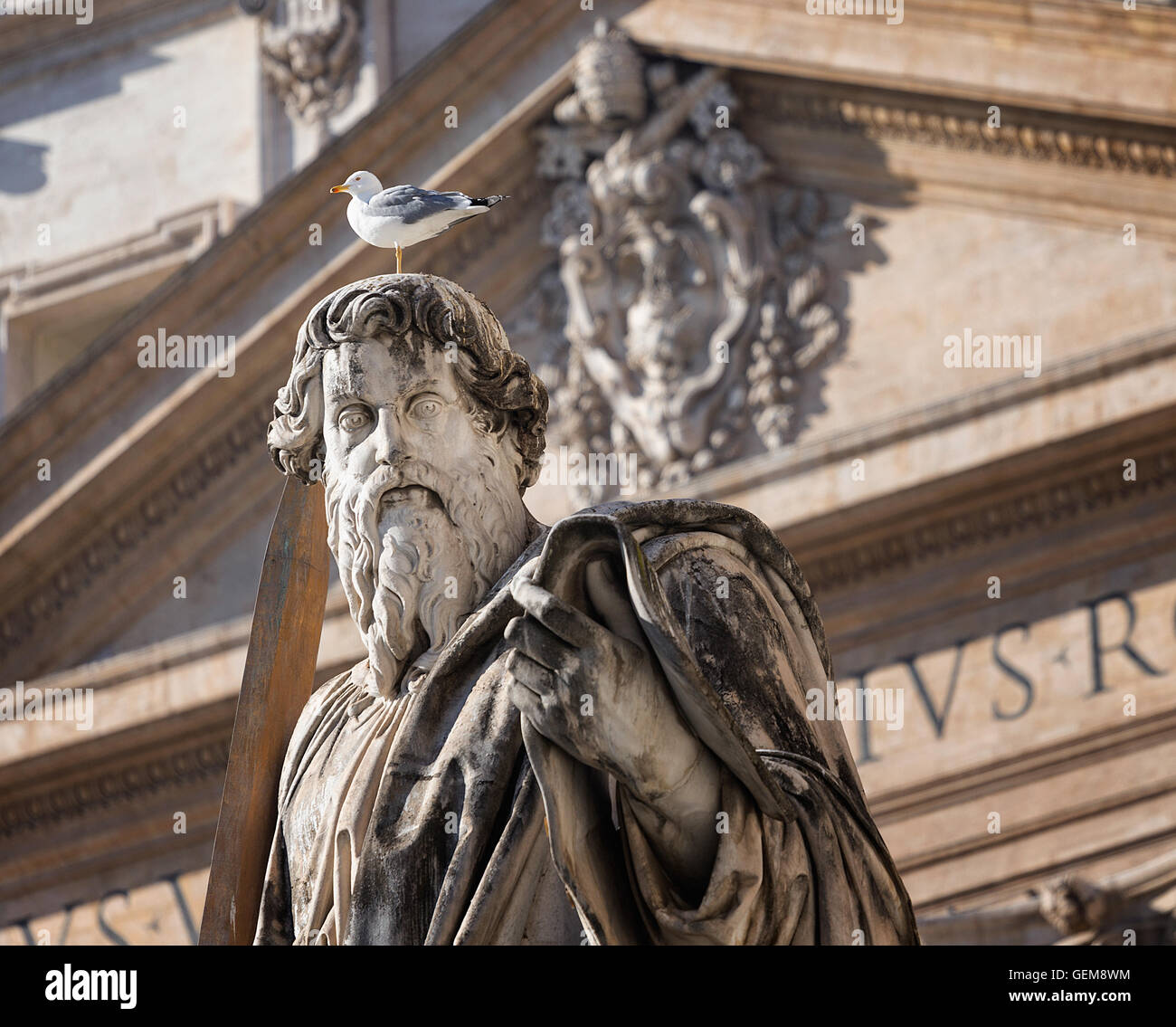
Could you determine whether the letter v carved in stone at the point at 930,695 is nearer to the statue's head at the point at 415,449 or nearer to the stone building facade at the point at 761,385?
the stone building facade at the point at 761,385

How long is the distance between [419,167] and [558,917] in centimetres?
1269

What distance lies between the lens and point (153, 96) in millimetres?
18484

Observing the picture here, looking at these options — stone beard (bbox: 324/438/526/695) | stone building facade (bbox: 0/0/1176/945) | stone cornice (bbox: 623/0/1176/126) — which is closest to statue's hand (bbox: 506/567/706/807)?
stone beard (bbox: 324/438/526/695)

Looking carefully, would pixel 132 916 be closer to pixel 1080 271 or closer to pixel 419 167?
pixel 419 167

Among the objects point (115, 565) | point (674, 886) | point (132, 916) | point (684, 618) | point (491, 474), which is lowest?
point (674, 886)

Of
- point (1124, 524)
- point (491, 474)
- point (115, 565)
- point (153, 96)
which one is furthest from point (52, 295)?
point (491, 474)

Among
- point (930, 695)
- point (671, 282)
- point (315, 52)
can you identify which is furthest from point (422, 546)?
point (315, 52)

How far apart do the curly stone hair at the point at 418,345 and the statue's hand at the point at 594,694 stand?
0.73m

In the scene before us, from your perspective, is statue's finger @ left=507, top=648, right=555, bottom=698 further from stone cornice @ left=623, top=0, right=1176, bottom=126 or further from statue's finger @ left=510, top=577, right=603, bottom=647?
stone cornice @ left=623, top=0, right=1176, bottom=126

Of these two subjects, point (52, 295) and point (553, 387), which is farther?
point (52, 295)

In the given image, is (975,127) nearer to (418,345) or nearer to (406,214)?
(406,214)

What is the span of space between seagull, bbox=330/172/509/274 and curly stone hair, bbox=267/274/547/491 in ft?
4.48

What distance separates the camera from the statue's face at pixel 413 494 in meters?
4.04

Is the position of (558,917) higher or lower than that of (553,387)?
lower
